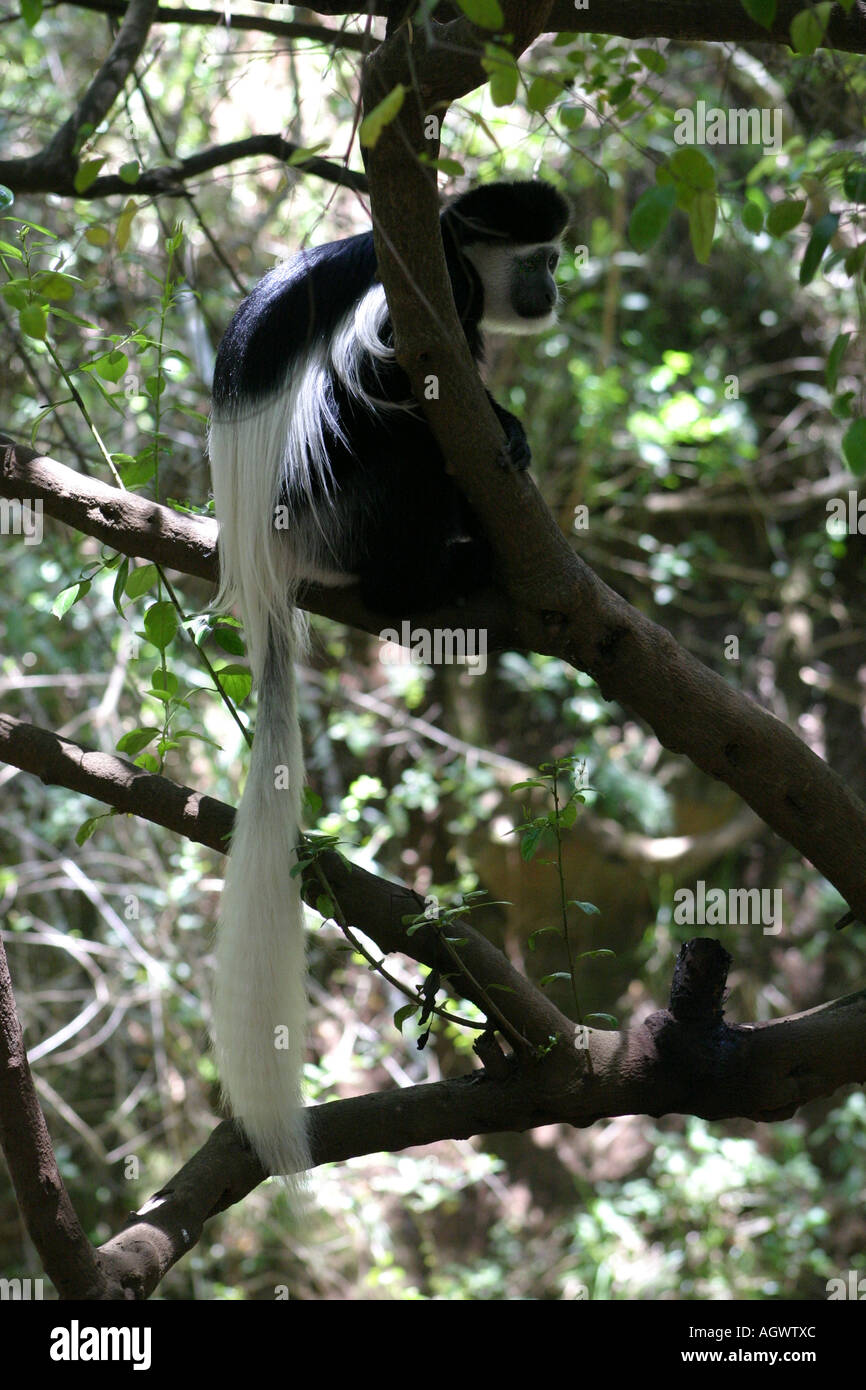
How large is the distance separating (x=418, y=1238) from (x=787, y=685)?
2342 mm

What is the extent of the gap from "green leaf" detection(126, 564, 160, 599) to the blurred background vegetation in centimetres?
133

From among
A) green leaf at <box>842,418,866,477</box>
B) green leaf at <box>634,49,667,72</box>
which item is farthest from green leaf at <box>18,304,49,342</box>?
green leaf at <box>842,418,866,477</box>

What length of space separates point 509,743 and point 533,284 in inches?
93.3

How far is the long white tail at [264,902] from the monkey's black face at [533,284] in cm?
70

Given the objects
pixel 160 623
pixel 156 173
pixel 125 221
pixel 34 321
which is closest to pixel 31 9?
pixel 125 221

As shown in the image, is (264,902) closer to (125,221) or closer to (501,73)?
(125,221)

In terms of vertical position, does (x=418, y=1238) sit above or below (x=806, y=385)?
below

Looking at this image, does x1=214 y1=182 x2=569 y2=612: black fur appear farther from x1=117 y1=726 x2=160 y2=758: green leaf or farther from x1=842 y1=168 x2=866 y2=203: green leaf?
x1=842 y1=168 x2=866 y2=203: green leaf

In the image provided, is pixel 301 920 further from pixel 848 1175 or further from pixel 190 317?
pixel 848 1175

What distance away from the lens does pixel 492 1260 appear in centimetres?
386

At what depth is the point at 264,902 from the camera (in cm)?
148

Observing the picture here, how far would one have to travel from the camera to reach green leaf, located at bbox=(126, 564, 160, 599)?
5.28 feet

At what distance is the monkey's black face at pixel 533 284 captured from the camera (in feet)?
7.14

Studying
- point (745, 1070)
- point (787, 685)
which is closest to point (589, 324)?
point (787, 685)
